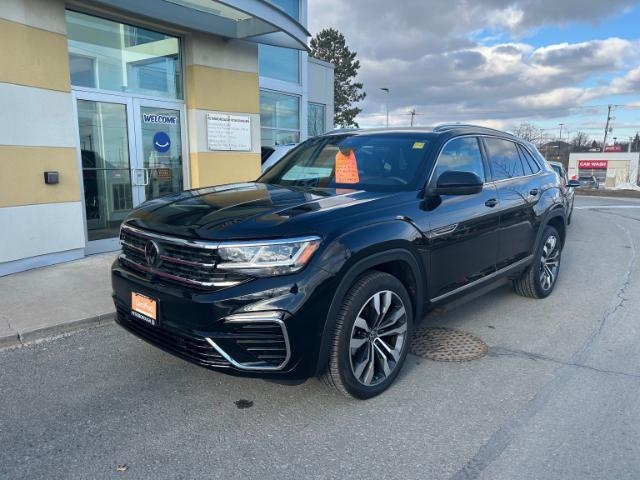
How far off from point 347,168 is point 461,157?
104 cm

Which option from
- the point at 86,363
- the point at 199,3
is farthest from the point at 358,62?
the point at 86,363

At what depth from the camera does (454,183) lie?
3.71 meters

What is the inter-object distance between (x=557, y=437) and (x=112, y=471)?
253 centimetres

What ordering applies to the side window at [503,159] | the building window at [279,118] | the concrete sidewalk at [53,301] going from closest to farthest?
the concrete sidewalk at [53,301]
the side window at [503,159]
the building window at [279,118]

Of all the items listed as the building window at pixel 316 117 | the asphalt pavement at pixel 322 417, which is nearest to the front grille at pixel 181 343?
the asphalt pavement at pixel 322 417

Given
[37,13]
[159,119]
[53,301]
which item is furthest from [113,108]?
[53,301]

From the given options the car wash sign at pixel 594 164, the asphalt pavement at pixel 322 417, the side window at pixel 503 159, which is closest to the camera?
the asphalt pavement at pixel 322 417

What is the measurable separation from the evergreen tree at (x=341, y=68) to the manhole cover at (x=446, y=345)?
4078 cm

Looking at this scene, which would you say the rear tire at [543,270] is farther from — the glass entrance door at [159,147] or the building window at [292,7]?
the building window at [292,7]

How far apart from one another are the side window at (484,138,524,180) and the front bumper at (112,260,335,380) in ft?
8.91

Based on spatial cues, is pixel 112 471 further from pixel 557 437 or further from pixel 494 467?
pixel 557 437

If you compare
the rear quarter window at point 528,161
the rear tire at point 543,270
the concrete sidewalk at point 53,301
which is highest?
the rear quarter window at point 528,161

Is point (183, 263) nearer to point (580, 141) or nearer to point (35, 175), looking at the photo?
point (35, 175)

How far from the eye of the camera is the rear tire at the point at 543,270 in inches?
218
